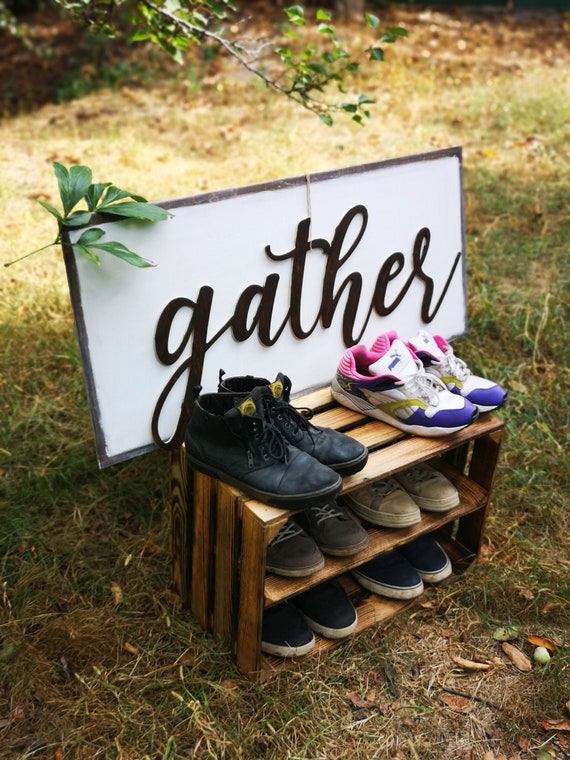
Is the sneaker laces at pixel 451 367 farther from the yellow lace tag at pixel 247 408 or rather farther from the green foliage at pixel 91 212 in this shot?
the green foliage at pixel 91 212

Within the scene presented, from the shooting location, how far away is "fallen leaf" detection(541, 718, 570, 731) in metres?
1.97

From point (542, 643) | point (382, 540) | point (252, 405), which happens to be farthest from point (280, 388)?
point (542, 643)

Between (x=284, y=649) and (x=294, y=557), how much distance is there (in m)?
0.28

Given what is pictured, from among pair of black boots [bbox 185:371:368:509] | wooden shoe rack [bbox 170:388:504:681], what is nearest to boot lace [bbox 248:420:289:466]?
pair of black boots [bbox 185:371:368:509]

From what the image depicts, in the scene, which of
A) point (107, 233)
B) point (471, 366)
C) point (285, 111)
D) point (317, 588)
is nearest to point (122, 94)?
point (285, 111)

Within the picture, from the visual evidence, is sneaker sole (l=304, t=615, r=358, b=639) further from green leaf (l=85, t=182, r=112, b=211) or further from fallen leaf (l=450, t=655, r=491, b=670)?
green leaf (l=85, t=182, r=112, b=211)

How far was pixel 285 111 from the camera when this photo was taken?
5.53 m

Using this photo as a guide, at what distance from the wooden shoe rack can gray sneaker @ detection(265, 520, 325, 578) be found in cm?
3

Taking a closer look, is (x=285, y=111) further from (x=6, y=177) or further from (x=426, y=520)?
(x=426, y=520)

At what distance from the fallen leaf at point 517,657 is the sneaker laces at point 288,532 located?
0.72 m

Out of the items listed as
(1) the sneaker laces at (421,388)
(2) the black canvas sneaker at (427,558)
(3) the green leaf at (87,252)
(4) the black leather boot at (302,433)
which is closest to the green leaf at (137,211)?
(3) the green leaf at (87,252)

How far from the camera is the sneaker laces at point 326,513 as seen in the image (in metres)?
2.15

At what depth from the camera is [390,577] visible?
2279mm

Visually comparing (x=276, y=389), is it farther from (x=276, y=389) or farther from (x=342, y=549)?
(x=342, y=549)
